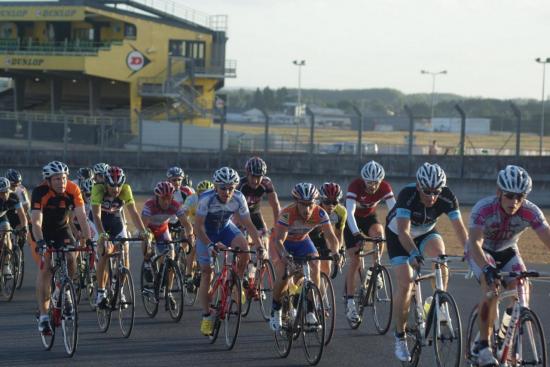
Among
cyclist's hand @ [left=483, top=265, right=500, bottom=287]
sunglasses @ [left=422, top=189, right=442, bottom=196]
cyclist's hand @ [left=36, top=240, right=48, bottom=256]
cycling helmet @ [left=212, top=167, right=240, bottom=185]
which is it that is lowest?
cyclist's hand @ [left=36, top=240, right=48, bottom=256]

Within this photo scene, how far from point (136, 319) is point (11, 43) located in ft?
145

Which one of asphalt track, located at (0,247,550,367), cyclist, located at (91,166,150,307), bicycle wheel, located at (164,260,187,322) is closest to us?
asphalt track, located at (0,247,550,367)

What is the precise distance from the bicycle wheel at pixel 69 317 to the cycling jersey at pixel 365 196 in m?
3.64

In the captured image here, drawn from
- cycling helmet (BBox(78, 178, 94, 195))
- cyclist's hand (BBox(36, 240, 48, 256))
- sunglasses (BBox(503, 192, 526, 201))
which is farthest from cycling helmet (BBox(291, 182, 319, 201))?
cycling helmet (BBox(78, 178, 94, 195))

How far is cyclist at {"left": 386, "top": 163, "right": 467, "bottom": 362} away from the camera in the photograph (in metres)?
9.18

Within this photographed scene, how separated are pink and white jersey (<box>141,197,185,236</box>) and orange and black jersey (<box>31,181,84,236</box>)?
2230mm

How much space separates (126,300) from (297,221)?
2.16 meters

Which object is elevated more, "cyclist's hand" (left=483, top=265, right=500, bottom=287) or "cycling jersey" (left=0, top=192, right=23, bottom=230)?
"cyclist's hand" (left=483, top=265, right=500, bottom=287)

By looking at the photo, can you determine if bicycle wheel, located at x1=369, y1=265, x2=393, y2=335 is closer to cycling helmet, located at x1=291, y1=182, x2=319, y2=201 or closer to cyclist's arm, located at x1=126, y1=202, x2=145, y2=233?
cycling helmet, located at x1=291, y1=182, x2=319, y2=201

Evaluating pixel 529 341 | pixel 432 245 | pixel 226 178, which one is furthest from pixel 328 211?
pixel 529 341

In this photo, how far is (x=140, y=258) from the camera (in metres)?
19.3

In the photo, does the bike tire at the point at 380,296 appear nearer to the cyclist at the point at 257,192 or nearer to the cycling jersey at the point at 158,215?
the cyclist at the point at 257,192

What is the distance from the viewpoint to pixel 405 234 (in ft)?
30.4

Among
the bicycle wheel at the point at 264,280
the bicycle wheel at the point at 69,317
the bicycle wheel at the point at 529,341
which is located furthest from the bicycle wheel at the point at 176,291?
the bicycle wheel at the point at 529,341
